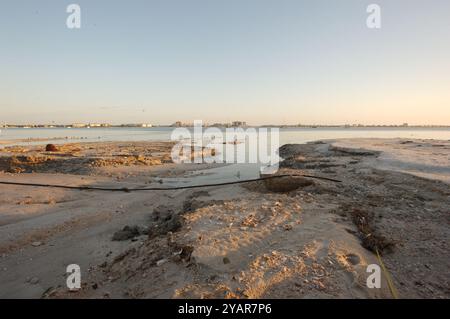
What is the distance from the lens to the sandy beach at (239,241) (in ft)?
14.3

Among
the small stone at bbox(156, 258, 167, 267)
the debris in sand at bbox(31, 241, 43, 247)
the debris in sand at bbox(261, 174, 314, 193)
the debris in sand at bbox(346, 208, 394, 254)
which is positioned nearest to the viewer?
the small stone at bbox(156, 258, 167, 267)

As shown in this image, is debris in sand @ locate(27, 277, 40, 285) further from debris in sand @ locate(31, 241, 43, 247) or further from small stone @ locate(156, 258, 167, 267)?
small stone @ locate(156, 258, 167, 267)

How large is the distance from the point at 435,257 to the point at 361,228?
1.47m

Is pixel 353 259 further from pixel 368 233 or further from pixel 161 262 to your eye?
pixel 161 262

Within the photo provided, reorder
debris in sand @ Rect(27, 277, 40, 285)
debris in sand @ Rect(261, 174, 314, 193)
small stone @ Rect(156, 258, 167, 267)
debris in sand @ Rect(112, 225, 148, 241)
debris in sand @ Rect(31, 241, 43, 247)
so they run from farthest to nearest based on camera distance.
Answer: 1. debris in sand @ Rect(261, 174, 314, 193)
2. debris in sand @ Rect(112, 225, 148, 241)
3. debris in sand @ Rect(31, 241, 43, 247)
4. debris in sand @ Rect(27, 277, 40, 285)
5. small stone @ Rect(156, 258, 167, 267)

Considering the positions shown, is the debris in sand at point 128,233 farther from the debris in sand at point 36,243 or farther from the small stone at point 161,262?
the small stone at point 161,262

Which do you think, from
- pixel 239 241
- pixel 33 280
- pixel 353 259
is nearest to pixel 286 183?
pixel 239 241

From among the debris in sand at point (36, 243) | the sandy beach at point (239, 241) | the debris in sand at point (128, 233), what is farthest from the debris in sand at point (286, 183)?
the debris in sand at point (36, 243)

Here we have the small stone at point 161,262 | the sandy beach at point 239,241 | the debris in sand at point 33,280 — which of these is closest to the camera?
the sandy beach at point 239,241

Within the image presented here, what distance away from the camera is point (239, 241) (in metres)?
5.70

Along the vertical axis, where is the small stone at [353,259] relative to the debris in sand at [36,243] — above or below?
above

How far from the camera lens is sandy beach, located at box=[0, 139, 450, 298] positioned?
435 cm

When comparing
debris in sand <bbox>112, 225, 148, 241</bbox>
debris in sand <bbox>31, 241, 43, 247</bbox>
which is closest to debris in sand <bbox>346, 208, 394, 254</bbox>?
debris in sand <bbox>112, 225, 148, 241</bbox>
